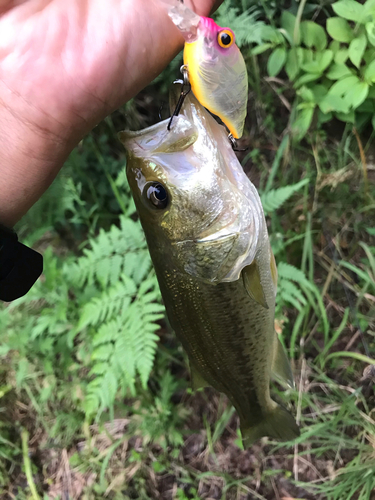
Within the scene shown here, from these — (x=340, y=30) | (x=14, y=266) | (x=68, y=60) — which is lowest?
(x=340, y=30)

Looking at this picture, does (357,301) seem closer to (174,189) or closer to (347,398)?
(347,398)

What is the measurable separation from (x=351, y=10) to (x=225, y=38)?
1.22m

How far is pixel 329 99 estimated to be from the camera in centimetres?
179

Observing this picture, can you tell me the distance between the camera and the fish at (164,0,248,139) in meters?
0.82

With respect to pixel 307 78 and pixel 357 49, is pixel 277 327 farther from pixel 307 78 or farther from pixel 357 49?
pixel 357 49

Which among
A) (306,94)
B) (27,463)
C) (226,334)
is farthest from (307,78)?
(27,463)

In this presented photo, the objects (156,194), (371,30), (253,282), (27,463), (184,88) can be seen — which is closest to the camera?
(184,88)

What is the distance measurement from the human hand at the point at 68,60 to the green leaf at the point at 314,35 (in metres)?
0.82

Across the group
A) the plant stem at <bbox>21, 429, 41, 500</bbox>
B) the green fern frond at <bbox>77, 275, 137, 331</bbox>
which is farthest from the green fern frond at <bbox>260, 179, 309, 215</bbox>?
the plant stem at <bbox>21, 429, 41, 500</bbox>

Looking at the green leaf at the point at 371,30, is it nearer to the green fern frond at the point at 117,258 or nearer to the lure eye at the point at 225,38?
the lure eye at the point at 225,38

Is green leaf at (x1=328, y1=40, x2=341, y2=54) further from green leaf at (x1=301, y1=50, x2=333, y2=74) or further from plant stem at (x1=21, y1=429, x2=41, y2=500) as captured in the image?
plant stem at (x1=21, y1=429, x2=41, y2=500)

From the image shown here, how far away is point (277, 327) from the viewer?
6.49ft

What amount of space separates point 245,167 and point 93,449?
2.31m

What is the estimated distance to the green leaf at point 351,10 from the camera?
1599mm
